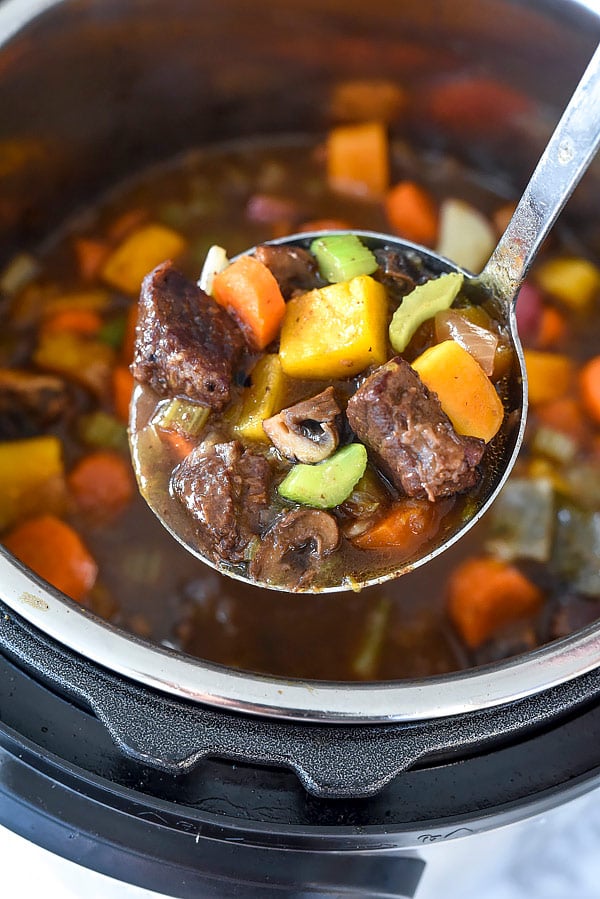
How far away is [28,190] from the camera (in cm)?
262

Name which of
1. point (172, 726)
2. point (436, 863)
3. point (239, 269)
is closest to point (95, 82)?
point (239, 269)

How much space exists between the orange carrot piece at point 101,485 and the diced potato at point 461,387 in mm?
972

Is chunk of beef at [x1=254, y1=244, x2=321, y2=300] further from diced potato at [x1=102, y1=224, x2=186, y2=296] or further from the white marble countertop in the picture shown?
the white marble countertop

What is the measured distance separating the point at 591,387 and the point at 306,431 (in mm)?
1234

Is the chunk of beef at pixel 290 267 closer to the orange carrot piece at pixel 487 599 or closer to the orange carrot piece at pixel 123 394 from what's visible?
the orange carrot piece at pixel 123 394

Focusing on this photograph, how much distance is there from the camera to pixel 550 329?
266 centimetres

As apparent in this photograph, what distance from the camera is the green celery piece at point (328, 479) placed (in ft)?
5.33

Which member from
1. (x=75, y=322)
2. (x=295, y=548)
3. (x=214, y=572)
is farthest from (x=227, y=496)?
(x=75, y=322)

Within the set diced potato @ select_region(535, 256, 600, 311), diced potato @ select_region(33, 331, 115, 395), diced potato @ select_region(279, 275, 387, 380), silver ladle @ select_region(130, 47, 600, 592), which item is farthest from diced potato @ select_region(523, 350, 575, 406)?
diced potato @ select_region(33, 331, 115, 395)

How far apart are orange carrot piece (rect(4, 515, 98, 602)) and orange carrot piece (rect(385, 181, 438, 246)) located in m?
1.44

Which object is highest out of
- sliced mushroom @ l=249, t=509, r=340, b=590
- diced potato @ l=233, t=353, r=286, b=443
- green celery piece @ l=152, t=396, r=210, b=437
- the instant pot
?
diced potato @ l=233, t=353, r=286, b=443

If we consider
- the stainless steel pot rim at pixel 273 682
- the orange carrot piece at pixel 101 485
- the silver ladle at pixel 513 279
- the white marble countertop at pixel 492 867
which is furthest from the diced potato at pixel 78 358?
the white marble countertop at pixel 492 867

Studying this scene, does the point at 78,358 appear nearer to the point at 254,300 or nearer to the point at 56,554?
the point at 56,554

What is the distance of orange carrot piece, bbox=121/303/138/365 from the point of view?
8.28ft
